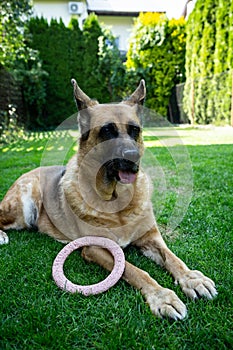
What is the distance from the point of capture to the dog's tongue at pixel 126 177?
238cm

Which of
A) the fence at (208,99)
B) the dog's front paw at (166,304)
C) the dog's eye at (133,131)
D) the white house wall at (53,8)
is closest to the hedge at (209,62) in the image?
the fence at (208,99)

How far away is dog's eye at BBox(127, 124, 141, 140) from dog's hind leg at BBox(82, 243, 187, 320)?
0.87 metres

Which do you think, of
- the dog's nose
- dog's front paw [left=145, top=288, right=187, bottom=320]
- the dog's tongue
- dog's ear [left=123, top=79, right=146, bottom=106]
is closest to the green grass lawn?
dog's front paw [left=145, top=288, right=187, bottom=320]

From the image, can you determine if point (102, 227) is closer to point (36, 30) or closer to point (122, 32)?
point (36, 30)

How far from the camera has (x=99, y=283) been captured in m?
1.92

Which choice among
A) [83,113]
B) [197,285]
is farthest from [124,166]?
[197,285]

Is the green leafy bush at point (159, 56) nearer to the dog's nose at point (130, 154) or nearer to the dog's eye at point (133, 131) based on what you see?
the dog's eye at point (133, 131)

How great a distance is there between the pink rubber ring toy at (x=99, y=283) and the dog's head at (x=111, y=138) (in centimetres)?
49

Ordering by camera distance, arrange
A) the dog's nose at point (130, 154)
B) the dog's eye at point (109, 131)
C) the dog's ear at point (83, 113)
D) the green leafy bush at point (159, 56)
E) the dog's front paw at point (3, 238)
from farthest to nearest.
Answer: the green leafy bush at point (159, 56) → the dog's front paw at point (3, 238) → the dog's ear at point (83, 113) → the dog's eye at point (109, 131) → the dog's nose at point (130, 154)

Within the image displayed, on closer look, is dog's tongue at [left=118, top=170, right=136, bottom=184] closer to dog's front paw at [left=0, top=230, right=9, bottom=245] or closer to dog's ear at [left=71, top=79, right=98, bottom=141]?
dog's ear at [left=71, top=79, right=98, bottom=141]

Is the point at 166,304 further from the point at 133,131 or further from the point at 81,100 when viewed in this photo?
the point at 81,100

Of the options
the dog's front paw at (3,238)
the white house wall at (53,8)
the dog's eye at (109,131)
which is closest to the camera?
the dog's eye at (109,131)

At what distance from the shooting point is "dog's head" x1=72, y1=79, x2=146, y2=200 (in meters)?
2.29

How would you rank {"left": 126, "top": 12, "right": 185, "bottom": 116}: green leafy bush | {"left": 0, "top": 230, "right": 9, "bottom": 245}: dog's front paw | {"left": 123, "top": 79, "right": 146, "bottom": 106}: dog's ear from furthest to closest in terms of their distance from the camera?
{"left": 126, "top": 12, "right": 185, "bottom": 116}: green leafy bush, {"left": 0, "top": 230, "right": 9, "bottom": 245}: dog's front paw, {"left": 123, "top": 79, "right": 146, "bottom": 106}: dog's ear
